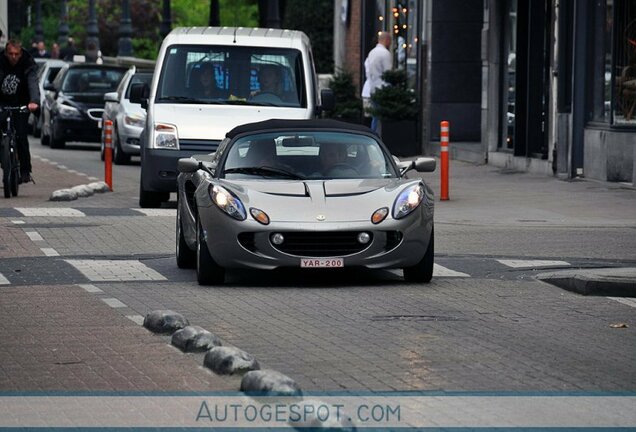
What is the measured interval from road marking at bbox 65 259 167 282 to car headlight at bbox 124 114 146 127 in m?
15.3

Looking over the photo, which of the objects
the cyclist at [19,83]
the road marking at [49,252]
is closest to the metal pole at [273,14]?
the cyclist at [19,83]

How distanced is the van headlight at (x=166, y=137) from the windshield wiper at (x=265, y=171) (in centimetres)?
670

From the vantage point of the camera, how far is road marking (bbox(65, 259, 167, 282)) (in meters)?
13.9

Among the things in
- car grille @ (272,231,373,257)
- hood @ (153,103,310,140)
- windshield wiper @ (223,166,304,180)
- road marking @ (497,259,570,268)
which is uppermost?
hood @ (153,103,310,140)

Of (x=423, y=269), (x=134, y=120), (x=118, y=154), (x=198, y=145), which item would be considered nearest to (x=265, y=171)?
(x=423, y=269)

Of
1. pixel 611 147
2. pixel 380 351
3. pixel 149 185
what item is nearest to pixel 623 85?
pixel 611 147

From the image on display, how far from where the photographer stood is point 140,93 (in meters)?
21.4

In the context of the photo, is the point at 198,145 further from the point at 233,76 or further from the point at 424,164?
the point at 424,164

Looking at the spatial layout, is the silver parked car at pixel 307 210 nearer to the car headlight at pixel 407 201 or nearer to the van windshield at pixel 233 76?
the car headlight at pixel 407 201

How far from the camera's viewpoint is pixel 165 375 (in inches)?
358

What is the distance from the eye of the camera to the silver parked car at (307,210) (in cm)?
1302

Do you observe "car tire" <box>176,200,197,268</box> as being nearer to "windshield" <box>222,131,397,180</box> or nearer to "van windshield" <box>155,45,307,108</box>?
"windshield" <box>222,131,397,180</box>

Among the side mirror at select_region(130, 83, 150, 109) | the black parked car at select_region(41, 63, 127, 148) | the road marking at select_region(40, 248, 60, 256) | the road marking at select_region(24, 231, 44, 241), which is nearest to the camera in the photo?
the road marking at select_region(40, 248, 60, 256)

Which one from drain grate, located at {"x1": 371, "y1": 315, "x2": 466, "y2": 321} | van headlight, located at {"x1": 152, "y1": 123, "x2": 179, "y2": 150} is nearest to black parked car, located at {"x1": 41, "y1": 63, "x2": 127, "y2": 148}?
van headlight, located at {"x1": 152, "y1": 123, "x2": 179, "y2": 150}
